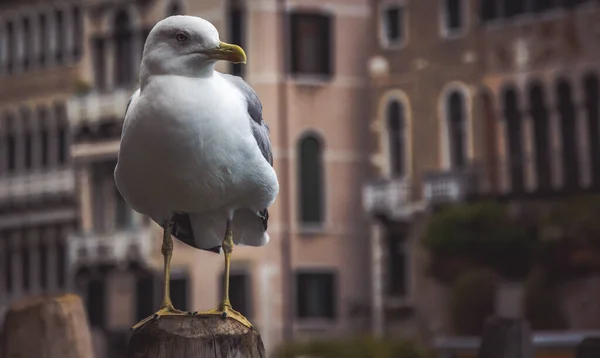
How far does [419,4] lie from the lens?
37938mm

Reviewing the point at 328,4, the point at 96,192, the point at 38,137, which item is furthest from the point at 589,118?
the point at 38,137

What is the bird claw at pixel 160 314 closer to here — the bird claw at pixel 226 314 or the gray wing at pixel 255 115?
the bird claw at pixel 226 314

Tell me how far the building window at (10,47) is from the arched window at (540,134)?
16.6m

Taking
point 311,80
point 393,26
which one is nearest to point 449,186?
point 393,26

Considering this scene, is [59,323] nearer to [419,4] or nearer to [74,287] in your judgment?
[419,4]

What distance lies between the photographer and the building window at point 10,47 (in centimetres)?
4644

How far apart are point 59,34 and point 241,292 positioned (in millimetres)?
9679

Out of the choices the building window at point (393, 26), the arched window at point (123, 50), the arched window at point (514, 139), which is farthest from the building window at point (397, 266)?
the arched window at point (123, 50)

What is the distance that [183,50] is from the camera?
290 inches

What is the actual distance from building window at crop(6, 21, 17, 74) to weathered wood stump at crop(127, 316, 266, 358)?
131 ft

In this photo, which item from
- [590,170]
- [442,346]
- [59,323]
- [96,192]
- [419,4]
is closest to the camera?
[59,323]

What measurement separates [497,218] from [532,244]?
3.60 feet

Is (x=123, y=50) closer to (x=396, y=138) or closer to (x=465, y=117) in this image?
(x=396, y=138)

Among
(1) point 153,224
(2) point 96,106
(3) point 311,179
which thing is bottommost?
(1) point 153,224
